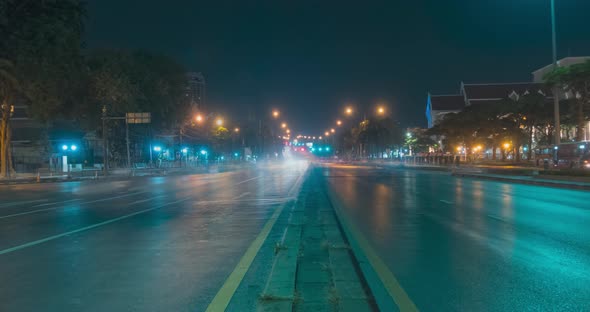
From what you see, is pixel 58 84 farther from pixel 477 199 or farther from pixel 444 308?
pixel 444 308

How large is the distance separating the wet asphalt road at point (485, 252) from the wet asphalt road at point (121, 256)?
2951mm

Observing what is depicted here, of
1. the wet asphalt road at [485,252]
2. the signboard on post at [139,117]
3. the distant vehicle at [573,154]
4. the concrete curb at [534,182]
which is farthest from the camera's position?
the signboard on post at [139,117]

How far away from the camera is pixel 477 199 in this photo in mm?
19609

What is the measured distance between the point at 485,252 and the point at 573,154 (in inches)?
1493

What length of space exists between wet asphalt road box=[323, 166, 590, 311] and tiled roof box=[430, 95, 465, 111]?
390ft

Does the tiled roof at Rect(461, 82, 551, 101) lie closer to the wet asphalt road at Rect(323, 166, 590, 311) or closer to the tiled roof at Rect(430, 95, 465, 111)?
the tiled roof at Rect(430, 95, 465, 111)

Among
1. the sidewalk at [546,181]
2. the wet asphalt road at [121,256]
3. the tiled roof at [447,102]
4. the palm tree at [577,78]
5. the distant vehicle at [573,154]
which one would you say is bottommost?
the wet asphalt road at [121,256]

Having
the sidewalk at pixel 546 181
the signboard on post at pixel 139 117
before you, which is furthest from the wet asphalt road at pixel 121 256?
the signboard on post at pixel 139 117

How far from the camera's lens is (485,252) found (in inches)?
350

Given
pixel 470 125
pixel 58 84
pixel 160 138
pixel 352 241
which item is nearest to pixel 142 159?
pixel 160 138

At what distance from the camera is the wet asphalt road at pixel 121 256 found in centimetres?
630

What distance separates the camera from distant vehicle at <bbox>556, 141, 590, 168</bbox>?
3941 cm

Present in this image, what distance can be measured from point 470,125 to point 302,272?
6343 cm

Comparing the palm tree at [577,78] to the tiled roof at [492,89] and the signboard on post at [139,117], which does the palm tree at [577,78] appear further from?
the tiled roof at [492,89]
